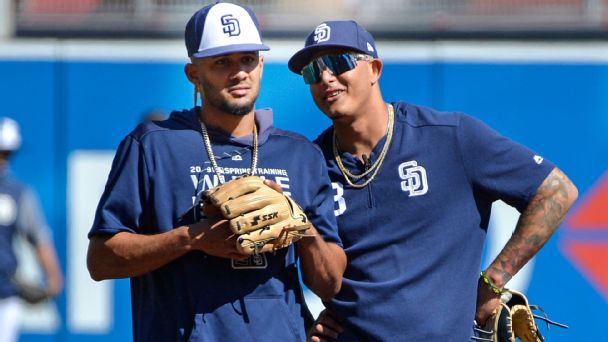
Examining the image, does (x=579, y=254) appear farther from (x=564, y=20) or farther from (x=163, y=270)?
(x=163, y=270)

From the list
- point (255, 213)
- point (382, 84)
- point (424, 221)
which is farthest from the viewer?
point (382, 84)

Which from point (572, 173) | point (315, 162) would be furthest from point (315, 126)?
point (315, 162)

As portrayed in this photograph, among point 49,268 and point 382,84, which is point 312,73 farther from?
point 49,268

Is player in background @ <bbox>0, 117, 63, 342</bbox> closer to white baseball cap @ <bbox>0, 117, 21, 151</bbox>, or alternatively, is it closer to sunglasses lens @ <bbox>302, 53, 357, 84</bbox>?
white baseball cap @ <bbox>0, 117, 21, 151</bbox>

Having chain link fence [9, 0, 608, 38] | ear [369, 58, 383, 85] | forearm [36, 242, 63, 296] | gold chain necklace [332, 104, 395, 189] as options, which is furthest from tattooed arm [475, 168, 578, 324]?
forearm [36, 242, 63, 296]

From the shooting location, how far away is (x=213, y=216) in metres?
3.01

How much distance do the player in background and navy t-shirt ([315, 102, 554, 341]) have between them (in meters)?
3.25

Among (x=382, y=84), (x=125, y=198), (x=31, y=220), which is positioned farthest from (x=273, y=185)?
(x=31, y=220)

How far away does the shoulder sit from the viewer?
378 centimetres

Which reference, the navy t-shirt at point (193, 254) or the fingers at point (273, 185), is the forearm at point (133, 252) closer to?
the navy t-shirt at point (193, 254)

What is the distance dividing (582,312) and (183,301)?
4015 millimetres

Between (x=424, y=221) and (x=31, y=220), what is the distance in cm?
357

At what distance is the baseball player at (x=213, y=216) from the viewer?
119 inches

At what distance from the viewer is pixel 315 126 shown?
6695 millimetres
